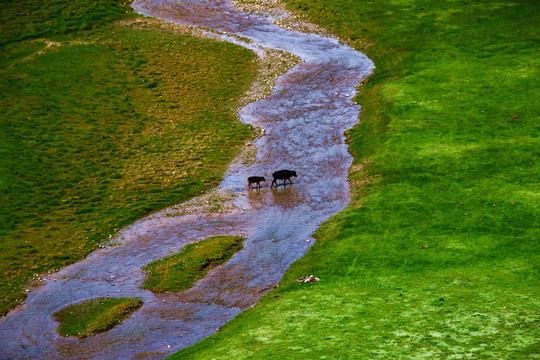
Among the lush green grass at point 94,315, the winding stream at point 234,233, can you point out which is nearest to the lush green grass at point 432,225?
the winding stream at point 234,233

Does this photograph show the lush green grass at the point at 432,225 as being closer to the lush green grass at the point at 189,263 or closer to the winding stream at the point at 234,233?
the winding stream at the point at 234,233

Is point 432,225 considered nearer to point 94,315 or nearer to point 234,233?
point 234,233

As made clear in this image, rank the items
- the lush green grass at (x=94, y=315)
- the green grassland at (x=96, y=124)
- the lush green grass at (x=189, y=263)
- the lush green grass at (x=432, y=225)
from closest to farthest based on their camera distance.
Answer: the lush green grass at (x=432, y=225), the lush green grass at (x=94, y=315), the lush green grass at (x=189, y=263), the green grassland at (x=96, y=124)

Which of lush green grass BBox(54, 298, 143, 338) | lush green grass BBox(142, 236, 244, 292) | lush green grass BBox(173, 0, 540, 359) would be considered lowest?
lush green grass BBox(54, 298, 143, 338)

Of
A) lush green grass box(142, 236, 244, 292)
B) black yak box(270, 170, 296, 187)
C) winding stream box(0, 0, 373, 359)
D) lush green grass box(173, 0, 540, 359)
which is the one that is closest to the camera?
lush green grass box(173, 0, 540, 359)

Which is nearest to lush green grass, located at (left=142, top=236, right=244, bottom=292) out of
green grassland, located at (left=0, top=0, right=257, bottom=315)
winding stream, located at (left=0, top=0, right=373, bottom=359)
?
winding stream, located at (left=0, top=0, right=373, bottom=359)

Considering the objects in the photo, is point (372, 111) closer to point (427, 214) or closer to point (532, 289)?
point (427, 214)

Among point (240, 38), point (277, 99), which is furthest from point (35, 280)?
point (240, 38)

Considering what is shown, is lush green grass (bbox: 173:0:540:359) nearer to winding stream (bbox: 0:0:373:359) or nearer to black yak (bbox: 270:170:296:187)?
winding stream (bbox: 0:0:373:359)
